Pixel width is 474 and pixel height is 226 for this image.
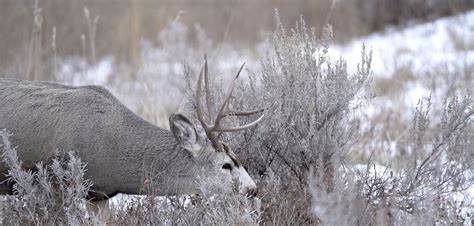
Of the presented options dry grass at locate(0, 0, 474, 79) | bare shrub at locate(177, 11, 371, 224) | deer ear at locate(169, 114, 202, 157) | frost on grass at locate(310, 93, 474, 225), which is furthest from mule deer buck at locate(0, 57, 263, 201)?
A: dry grass at locate(0, 0, 474, 79)

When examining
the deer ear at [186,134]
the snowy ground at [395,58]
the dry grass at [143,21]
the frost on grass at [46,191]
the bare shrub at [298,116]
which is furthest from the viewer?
the dry grass at [143,21]

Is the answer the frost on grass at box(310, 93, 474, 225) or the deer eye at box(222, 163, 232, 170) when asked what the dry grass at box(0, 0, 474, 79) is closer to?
the deer eye at box(222, 163, 232, 170)

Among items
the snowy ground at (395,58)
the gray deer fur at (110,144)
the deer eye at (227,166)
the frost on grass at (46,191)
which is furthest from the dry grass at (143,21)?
the deer eye at (227,166)

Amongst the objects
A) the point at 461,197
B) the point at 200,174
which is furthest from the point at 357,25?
the point at 200,174

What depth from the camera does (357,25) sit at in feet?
51.4

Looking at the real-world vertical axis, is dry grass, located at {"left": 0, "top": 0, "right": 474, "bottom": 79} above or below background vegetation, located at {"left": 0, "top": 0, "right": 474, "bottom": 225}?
above

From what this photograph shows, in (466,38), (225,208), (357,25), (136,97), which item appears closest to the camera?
(225,208)

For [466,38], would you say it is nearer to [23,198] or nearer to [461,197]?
[461,197]

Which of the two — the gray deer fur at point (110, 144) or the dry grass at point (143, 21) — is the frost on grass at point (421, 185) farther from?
the dry grass at point (143, 21)

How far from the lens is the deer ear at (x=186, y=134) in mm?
5441

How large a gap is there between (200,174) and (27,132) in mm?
1052

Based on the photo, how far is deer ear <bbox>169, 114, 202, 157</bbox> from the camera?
5441mm

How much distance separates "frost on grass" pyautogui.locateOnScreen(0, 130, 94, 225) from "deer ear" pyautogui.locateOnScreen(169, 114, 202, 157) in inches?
22.8

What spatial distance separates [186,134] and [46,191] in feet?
2.88
